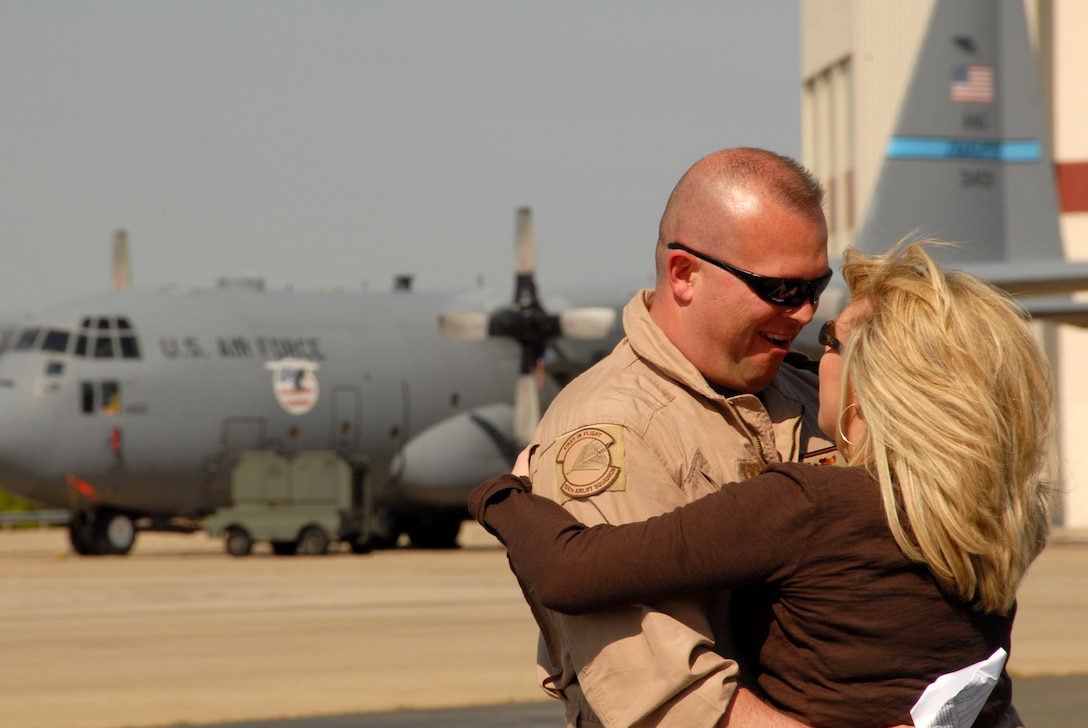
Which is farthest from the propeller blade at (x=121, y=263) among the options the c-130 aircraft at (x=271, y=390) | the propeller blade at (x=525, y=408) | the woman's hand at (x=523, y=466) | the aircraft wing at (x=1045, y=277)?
the woman's hand at (x=523, y=466)

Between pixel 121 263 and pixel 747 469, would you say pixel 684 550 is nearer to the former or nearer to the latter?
pixel 747 469

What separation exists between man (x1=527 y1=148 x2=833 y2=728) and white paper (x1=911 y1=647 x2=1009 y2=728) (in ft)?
0.66

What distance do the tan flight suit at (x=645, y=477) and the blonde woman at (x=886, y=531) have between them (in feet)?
0.17

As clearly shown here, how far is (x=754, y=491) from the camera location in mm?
2160

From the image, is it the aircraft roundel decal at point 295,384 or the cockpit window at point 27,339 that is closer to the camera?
the cockpit window at point 27,339

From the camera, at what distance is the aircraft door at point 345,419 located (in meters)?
22.1

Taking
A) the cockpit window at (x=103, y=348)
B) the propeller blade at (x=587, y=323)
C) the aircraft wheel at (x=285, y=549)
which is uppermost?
the cockpit window at (x=103, y=348)

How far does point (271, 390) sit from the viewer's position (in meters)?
21.4

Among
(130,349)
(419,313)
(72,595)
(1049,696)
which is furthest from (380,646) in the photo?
(419,313)

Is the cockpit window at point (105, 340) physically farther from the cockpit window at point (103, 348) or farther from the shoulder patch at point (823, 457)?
the shoulder patch at point (823, 457)

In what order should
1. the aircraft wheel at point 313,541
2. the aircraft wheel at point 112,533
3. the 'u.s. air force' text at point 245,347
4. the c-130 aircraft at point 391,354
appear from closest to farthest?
the c-130 aircraft at point 391,354 < the 'u.s. air force' text at point 245,347 < the aircraft wheel at point 112,533 < the aircraft wheel at point 313,541

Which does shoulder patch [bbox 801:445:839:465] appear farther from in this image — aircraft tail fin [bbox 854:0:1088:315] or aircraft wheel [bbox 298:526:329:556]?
aircraft tail fin [bbox 854:0:1088:315]

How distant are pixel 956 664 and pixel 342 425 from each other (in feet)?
66.8

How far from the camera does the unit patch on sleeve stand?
2.21 metres
